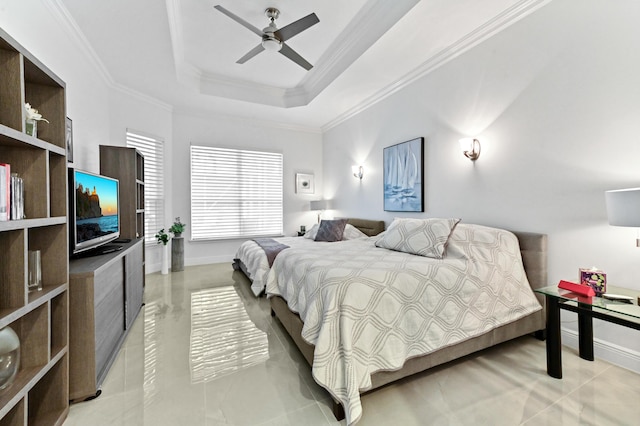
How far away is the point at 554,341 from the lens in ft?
5.91

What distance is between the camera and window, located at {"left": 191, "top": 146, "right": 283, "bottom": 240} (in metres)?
5.10

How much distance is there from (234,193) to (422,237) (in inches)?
158

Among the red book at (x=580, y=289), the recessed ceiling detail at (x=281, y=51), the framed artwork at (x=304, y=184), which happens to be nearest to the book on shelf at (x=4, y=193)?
the recessed ceiling detail at (x=281, y=51)

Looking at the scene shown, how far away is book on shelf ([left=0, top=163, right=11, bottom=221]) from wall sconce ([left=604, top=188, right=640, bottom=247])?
3.01 meters

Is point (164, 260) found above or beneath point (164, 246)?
beneath

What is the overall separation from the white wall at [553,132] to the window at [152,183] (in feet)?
13.9

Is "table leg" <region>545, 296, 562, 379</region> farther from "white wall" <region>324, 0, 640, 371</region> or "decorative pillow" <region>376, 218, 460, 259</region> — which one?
"decorative pillow" <region>376, 218, 460, 259</region>

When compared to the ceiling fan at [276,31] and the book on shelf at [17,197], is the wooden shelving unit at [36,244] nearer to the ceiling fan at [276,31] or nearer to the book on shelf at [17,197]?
the book on shelf at [17,197]

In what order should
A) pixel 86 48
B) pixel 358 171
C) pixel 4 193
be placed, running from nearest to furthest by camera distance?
1. pixel 4 193
2. pixel 86 48
3. pixel 358 171

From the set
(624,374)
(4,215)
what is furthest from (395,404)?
(4,215)

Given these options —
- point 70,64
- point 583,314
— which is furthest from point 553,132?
point 70,64

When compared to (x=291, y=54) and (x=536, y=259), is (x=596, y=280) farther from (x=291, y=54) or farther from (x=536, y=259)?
(x=291, y=54)

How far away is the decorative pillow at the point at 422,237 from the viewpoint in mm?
2334

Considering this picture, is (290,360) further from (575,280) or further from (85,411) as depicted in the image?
(575,280)
